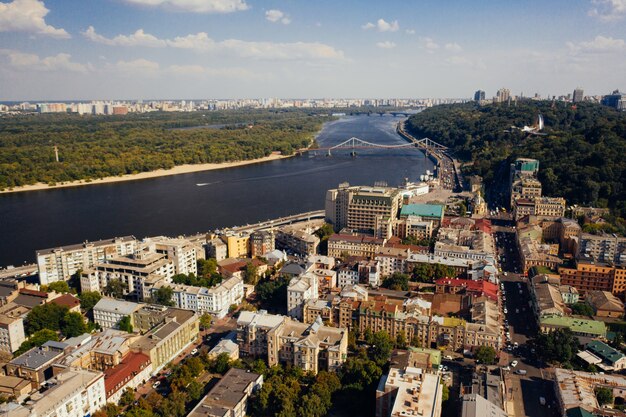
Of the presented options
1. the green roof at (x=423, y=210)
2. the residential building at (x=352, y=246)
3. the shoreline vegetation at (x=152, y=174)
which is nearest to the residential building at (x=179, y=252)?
the residential building at (x=352, y=246)

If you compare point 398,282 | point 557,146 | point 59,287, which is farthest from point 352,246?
point 557,146

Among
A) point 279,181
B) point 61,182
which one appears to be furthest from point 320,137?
point 61,182

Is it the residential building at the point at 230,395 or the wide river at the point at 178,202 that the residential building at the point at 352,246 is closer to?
the wide river at the point at 178,202

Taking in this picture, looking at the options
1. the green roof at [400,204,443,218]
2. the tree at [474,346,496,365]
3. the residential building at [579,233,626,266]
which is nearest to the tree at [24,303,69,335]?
the tree at [474,346,496,365]

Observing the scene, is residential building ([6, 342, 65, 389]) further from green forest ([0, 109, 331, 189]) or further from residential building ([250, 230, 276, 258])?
green forest ([0, 109, 331, 189])

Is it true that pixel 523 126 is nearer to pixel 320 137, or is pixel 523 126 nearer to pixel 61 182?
pixel 320 137
